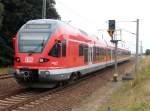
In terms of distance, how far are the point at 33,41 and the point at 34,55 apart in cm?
66

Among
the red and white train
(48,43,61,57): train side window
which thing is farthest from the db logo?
(48,43,61,57): train side window

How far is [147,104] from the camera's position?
43.6 ft

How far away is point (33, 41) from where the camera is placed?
1938cm

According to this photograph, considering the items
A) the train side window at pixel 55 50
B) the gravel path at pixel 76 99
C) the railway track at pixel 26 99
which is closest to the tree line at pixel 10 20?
the gravel path at pixel 76 99

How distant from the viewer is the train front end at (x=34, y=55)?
1908 cm

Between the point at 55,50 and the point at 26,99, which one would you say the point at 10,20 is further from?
the point at 26,99

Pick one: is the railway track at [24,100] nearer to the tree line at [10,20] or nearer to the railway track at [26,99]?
the railway track at [26,99]

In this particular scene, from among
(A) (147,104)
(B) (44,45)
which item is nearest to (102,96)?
(B) (44,45)

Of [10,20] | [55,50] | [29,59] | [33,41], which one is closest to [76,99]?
[55,50]

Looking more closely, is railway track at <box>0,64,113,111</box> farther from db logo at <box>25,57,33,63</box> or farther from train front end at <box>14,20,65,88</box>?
db logo at <box>25,57,33,63</box>

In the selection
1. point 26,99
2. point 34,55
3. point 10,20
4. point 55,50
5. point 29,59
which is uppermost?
point 10,20

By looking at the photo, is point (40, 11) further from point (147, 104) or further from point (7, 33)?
point (147, 104)

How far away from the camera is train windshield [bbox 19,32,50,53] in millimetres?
19219

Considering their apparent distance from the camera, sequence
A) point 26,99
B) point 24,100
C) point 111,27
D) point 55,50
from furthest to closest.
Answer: point 111,27 < point 55,50 < point 26,99 < point 24,100
